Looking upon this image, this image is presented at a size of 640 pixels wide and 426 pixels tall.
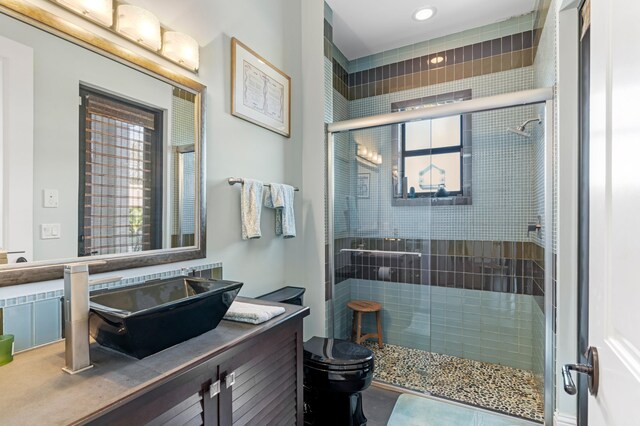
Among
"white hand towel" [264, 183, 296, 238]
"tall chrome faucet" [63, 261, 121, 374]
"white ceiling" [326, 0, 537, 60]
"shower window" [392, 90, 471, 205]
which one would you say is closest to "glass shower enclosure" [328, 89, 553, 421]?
"shower window" [392, 90, 471, 205]

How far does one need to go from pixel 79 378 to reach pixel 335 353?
1295 mm

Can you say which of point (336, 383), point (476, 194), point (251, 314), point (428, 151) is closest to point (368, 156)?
point (428, 151)

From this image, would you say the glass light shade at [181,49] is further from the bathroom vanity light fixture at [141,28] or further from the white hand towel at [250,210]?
the white hand towel at [250,210]

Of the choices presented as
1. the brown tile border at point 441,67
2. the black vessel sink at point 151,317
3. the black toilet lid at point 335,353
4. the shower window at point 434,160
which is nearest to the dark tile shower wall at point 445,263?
the shower window at point 434,160

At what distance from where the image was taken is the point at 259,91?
2.10 meters

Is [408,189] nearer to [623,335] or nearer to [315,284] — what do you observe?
Result: [315,284]

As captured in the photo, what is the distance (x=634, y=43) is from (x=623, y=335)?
53 cm

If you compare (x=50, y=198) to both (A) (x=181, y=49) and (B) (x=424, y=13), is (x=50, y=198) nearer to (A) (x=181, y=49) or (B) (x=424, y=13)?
(A) (x=181, y=49)

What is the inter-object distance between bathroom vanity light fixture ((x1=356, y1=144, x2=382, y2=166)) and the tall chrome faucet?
2.40 m

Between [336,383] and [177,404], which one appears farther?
[336,383]

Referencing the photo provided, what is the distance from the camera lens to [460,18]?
8.77 ft

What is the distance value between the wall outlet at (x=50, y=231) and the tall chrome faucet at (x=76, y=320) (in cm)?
35

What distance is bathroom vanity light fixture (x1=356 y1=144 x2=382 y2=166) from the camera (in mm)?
2912

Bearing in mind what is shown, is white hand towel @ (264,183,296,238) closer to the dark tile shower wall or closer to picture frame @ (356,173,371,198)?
the dark tile shower wall
